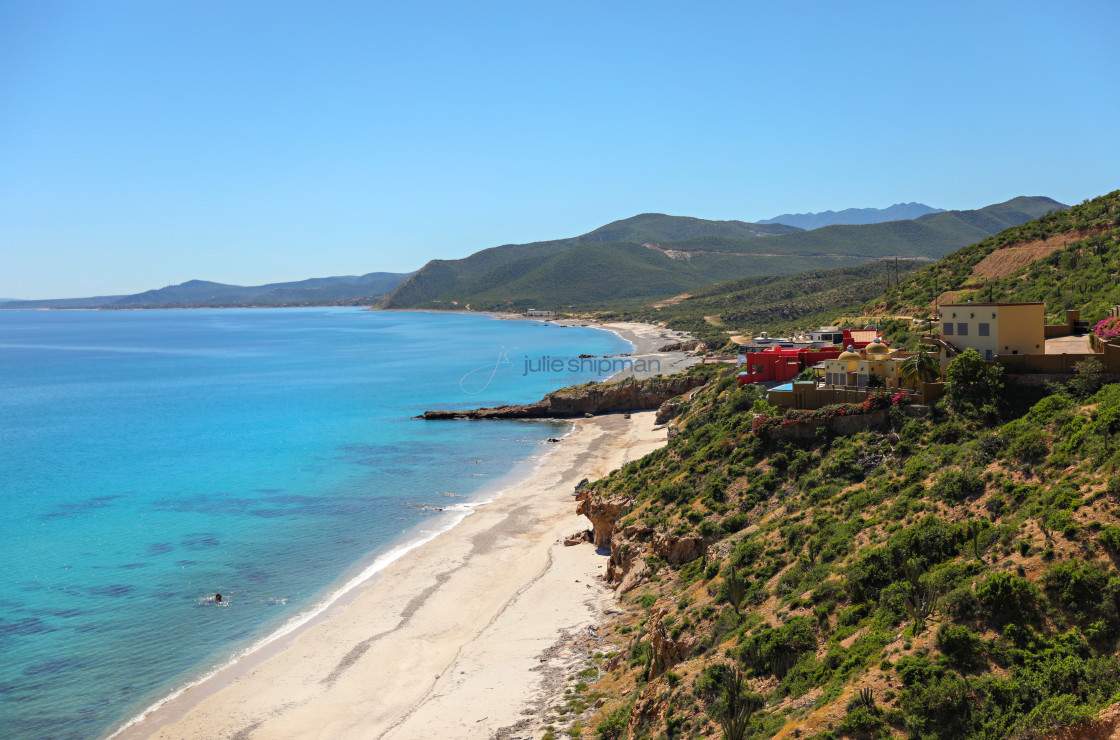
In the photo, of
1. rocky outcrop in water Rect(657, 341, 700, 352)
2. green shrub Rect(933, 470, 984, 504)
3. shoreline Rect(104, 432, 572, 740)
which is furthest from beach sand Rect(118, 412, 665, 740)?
rocky outcrop in water Rect(657, 341, 700, 352)

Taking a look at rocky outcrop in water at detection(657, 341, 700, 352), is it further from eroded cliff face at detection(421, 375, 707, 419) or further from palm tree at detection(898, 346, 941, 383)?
palm tree at detection(898, 346, 941, 383)

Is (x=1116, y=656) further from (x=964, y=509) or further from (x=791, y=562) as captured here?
(x=791, y=562)

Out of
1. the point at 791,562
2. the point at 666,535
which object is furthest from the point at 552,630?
the point at 791,562

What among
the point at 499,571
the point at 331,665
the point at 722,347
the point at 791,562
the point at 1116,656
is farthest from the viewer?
the point at 722,347

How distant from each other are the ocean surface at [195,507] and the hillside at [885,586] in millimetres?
13942

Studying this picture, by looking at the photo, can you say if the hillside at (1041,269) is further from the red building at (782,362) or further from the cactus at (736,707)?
the cactus at (736,707)

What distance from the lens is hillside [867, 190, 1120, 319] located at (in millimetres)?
35688

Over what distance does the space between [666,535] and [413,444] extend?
1476 inches

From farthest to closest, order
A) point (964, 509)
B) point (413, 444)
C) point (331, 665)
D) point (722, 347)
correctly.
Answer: point (722, 347), point (413, 444), point (331, 665), point (964, 509)

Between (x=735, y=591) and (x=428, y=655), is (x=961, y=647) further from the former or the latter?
(x=428, y=655)

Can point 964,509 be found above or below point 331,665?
above

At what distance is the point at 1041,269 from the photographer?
42.2 metres

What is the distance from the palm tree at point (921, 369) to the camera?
904 inches

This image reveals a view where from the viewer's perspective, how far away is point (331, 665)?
24.7 m
